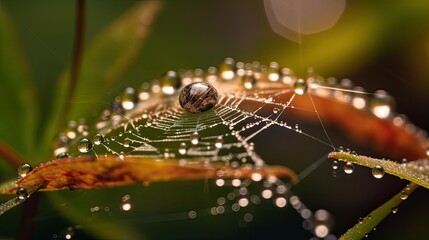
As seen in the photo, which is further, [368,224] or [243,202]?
[243,202]

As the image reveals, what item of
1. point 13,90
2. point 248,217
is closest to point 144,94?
point 13,90

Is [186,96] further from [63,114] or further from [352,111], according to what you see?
[352,111]

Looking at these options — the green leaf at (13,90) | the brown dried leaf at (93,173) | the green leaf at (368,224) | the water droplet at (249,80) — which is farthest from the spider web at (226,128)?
the green leaf at (368,224)

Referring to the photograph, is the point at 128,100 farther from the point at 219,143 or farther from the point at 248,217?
the point at 248,217

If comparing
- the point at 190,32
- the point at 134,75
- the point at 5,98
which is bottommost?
the point at 5,98

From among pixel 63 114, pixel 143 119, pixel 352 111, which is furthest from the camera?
Result: pixel 352 111

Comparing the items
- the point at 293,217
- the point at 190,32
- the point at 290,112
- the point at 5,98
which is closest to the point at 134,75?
the point at 190,32

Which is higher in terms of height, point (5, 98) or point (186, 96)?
point (5, 98)

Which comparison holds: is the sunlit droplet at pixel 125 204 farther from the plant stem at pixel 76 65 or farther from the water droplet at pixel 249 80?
the water droplet at pixel 249 80
